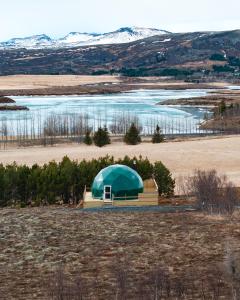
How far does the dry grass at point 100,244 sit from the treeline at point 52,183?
18.9 feet

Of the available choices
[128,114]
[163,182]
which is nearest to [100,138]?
[163,182]

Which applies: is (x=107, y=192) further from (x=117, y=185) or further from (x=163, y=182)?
(x=163, y=182)

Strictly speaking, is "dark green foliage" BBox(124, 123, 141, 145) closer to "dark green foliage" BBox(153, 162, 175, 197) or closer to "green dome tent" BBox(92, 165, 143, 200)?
"dark green foliage" BBox(153, 162, 175, 197)

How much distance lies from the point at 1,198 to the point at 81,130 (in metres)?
66.2

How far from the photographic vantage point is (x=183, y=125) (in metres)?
119

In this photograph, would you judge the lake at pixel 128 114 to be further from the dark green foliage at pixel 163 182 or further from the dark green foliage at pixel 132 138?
the dark green foliage at pixel 163 182

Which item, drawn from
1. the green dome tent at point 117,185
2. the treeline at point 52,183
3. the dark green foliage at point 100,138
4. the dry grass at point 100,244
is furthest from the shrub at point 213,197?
the dark green foliage at point 100,138

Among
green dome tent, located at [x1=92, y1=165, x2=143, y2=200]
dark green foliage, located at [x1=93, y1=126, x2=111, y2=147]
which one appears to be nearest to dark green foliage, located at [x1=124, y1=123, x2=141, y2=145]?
dark green foliage, located at [x1=93, y1=126, x2=111, y2=147]

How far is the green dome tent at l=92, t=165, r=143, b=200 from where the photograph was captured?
37.8 meters

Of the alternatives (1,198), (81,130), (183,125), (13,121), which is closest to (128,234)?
(1,198)

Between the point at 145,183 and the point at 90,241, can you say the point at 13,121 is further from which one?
the point at 90,241

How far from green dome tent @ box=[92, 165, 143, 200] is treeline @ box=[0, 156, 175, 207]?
4.55 metres

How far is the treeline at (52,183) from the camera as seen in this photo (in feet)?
138

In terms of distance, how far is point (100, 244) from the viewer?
2873cm
